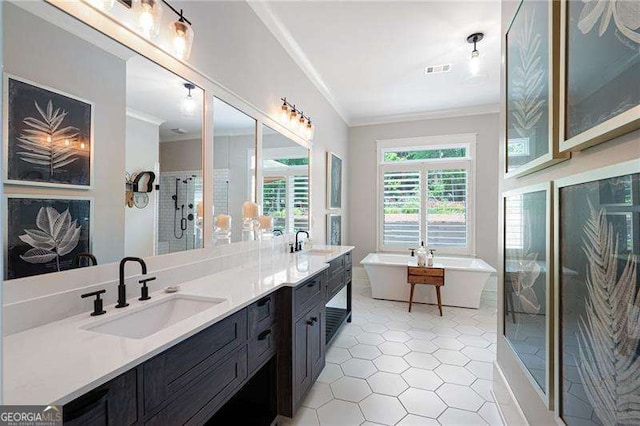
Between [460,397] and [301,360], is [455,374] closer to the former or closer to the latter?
[460,397]

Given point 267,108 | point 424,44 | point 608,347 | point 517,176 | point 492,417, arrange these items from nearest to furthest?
point 608,347 < point 517,176 < point 492,417 < point 267,108 < point 424,44

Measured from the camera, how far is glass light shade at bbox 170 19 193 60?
160cm

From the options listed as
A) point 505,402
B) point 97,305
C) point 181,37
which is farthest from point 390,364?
point 181,37

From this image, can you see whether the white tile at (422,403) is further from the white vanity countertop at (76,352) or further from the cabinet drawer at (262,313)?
the white vanity countertop at (76,352)

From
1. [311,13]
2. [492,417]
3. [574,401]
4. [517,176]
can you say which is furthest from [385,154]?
[574,401]

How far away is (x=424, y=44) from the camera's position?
9.92ft

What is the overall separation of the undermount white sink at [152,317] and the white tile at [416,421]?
4.55 feet

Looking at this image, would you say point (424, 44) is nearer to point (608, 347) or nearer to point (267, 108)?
point (267, 108)

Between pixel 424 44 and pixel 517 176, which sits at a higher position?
pixel 424 44

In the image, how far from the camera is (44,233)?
1135 mm

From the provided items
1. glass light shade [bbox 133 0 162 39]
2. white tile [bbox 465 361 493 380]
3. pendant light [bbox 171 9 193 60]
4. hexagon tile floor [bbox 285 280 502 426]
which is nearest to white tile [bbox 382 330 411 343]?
hexagon tile floor [bbox 285 280 502 426]

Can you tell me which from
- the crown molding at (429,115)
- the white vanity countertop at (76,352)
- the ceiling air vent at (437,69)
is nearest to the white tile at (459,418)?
the white vanity countertop at (76,352)

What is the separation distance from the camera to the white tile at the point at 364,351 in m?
2.73

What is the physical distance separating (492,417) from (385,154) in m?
4.14
